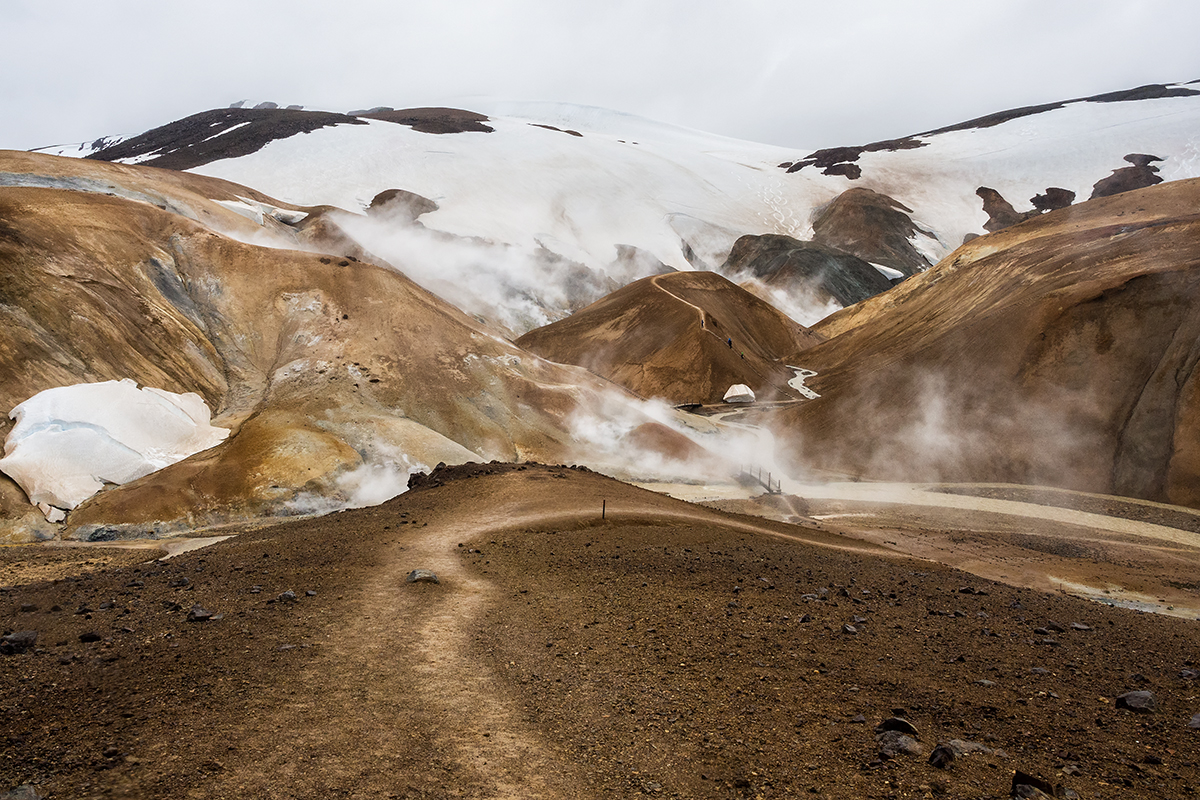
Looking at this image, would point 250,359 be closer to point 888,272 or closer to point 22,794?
point 22,794

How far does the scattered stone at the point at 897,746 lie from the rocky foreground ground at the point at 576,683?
0.02 metres

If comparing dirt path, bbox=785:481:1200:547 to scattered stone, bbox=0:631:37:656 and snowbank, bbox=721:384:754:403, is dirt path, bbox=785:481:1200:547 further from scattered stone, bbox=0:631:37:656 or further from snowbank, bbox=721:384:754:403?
scattered stone, bbox=0:631:37:656

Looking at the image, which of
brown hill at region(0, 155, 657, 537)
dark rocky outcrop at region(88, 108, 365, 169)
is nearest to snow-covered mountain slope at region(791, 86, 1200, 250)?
dark rocky outcrop at region(88, 108, 365, 169)

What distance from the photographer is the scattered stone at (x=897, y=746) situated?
5941 mm

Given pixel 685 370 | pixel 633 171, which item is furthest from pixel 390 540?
pixel 633 171

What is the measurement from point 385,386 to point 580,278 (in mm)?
61423

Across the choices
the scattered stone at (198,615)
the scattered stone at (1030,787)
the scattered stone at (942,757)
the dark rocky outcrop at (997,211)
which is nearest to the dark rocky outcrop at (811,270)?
the dark rocky outcrop at (997,211)

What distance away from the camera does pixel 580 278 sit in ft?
312

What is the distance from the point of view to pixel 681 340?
6234cm

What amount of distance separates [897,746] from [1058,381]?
37.8 meters

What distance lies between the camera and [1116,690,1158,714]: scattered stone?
6.91m

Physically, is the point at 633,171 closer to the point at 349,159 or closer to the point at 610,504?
the point at 349,159

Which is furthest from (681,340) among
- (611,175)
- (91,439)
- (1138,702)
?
(611,175)

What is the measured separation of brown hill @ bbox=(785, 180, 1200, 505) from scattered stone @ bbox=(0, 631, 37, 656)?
37.3m
